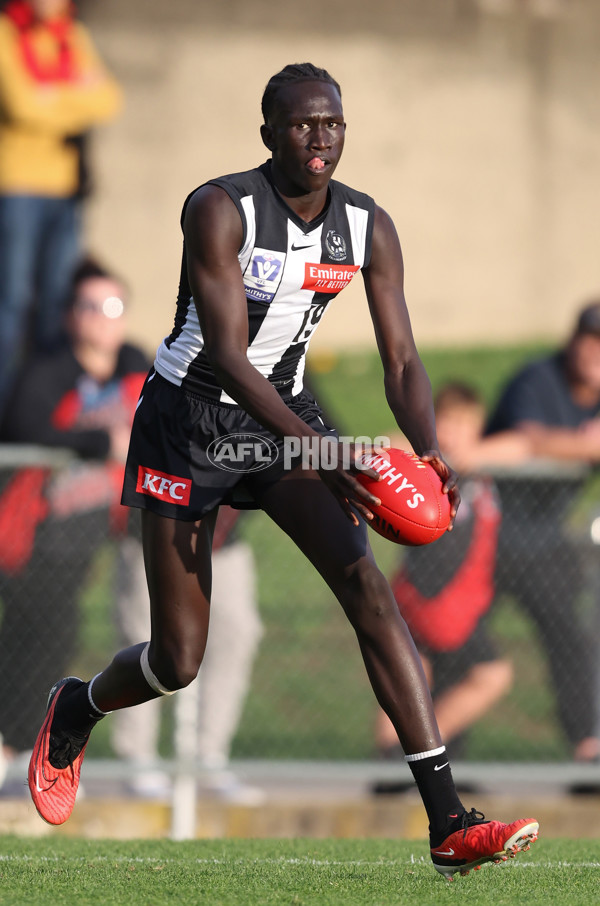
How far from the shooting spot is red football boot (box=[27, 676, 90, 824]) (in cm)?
479

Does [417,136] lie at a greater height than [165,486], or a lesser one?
greater

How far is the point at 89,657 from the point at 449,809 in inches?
140

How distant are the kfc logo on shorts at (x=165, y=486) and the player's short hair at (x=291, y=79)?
1216 millimetres

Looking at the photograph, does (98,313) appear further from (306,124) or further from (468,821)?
(468,821)

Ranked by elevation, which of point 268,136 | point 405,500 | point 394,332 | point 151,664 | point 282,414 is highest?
point 268,136

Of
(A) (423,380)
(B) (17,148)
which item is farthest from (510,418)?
(B) (17,148)

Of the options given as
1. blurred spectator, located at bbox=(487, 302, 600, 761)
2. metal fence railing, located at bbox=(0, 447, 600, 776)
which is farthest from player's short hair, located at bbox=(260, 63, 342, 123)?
blurred spectator, located at bbox=(487, 302, 600, 761)

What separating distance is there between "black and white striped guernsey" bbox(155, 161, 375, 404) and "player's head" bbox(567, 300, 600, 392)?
3399mm

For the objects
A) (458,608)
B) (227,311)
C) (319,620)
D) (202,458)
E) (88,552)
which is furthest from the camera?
(319,620)

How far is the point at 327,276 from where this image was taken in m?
4.30

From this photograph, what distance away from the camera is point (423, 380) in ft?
14.6

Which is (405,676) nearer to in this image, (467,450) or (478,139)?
(467,450)

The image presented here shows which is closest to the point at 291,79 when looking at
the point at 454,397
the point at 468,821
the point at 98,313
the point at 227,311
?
the point at 227,311

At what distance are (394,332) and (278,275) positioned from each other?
0.49 meters
